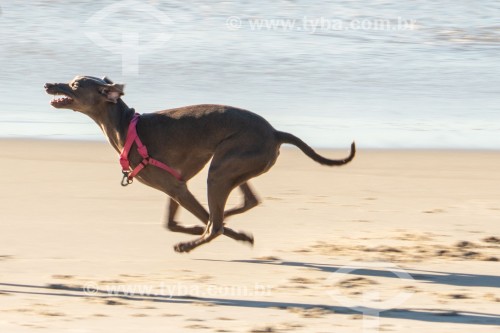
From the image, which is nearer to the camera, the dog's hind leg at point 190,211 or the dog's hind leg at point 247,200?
the dog's hind leg at point 190,211

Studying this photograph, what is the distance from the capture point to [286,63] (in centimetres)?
1852

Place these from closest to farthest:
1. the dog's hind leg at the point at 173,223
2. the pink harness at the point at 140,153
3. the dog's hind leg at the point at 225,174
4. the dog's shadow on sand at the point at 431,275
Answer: the dog's shadow on sand at the point at 431,275 < the dog's hind leg at the point at 225,174 < the pink harness at the point at 140,153 < the dog's hind leg at the point at 173,223

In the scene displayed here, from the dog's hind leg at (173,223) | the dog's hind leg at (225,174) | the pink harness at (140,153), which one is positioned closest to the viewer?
the dog's hind leg at (225,174)

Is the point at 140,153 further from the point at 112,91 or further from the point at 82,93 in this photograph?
the point at 82,93

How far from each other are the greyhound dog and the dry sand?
1.40ft

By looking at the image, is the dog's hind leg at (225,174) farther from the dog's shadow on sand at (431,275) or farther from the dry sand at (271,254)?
the dog's shadow on sand at (431,275)

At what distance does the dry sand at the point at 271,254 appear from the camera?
6.62 metres

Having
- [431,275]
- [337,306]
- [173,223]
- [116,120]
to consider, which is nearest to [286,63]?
[173,223]

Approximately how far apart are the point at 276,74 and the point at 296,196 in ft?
24.9

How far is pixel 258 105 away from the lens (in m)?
15.0

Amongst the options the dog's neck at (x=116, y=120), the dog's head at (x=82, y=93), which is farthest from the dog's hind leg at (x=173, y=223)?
the dog's head at (x=82, y=93)

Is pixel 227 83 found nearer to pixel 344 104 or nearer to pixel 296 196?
pixel 344 104

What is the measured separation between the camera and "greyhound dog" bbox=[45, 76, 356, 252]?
309 inches

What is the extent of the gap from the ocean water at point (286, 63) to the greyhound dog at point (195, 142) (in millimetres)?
4966
